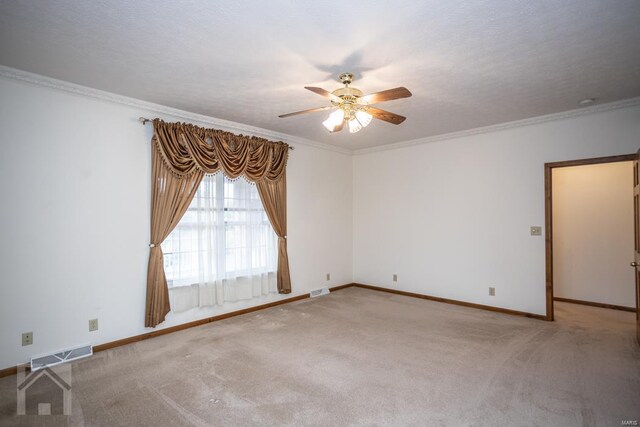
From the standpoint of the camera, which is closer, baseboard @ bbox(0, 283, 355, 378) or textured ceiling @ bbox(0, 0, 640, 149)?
textured ceiling @ bbox(0, 0, 640, 149)

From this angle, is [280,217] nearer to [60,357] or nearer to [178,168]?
[178,168]

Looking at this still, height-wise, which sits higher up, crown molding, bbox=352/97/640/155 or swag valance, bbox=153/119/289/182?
crown molding, bbox=352/97/640/155

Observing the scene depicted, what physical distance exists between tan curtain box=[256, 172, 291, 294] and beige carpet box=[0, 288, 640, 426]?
0.79 meters

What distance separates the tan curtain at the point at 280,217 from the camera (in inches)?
186

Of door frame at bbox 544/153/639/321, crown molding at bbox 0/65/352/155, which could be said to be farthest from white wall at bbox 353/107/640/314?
crown molding at bbox 0/65/352/155

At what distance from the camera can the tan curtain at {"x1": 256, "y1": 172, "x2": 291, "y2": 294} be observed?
15.5ft

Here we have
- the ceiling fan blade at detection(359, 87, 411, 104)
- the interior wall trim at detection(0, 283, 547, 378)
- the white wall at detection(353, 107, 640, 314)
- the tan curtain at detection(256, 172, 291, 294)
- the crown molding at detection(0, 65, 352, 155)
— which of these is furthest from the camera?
the tan curtain at detection(256, 172, 291, 294)

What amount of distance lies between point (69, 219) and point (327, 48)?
2.84m

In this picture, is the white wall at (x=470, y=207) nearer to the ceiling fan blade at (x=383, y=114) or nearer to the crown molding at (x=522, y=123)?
the crown molding at (x=522, y=123)

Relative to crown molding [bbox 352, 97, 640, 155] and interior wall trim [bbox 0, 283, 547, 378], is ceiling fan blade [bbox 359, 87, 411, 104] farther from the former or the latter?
interior wall trim [bbox 0, 283, 547, 378]

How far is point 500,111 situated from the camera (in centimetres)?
398

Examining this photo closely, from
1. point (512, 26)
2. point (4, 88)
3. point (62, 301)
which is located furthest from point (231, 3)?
point (62, 301)

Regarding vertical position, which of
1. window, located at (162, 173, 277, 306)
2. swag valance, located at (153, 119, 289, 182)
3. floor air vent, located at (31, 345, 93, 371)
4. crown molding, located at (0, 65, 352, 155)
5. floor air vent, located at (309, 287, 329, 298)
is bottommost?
floor air vent, located at (31, 345, 93, 371)

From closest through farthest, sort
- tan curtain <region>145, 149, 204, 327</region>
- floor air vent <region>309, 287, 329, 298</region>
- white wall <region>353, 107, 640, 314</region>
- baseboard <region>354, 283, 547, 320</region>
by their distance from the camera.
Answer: tan curtain <region>145, 149, 204, 327</region>, white wall <region>353, 107, 640, 314</region>, baseboard <region>354, 283, 547, 320</region>, floor air vent <region>309, 287, 329, 298</region>
